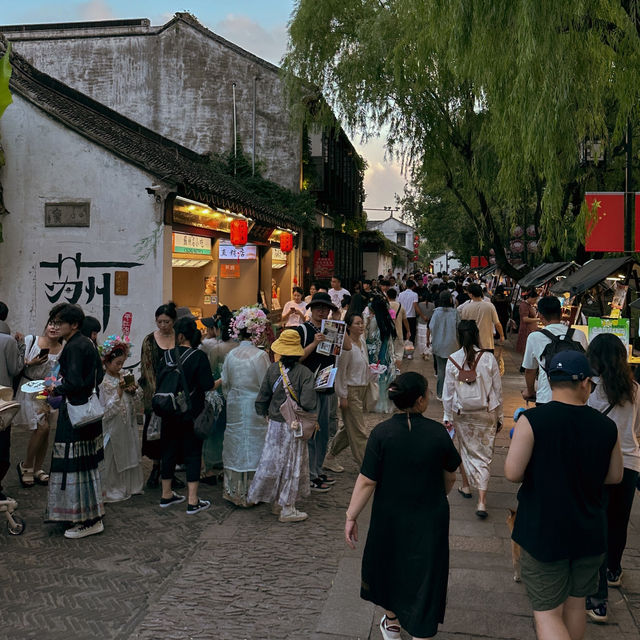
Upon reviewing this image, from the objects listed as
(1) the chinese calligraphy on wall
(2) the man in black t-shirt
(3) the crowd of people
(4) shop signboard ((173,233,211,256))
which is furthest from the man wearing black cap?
(4) shop signboard ((173,233,211,256))

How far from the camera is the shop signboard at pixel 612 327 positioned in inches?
321

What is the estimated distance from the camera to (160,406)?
19.9 feet

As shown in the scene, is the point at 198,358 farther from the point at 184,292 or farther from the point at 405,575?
the point at 184,292

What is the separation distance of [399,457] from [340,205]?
25714 millimetres

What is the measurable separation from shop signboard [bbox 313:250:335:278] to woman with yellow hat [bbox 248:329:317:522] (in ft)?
56.3

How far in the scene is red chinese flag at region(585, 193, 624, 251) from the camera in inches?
399

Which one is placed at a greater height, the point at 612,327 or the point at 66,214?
the point at 66,214

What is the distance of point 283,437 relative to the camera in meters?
6.04

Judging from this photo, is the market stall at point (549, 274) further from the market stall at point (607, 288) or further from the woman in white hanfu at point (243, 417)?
the woman in white hanfu at point (243, 417)

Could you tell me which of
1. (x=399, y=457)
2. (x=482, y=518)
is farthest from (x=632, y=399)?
(x=482, y=518)

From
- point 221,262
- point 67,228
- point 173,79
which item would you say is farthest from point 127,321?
point 173,79

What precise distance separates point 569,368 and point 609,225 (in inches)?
310

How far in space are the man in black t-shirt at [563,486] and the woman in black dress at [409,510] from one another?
17.7 inches

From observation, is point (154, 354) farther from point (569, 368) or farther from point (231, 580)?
point (569, 368)
